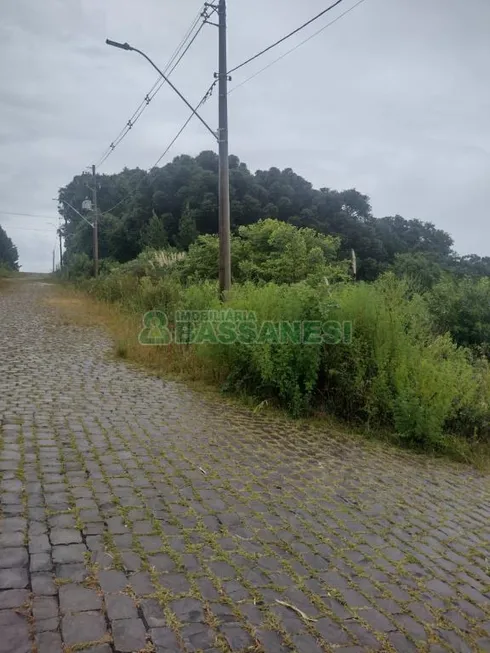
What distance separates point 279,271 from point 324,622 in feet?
46.7

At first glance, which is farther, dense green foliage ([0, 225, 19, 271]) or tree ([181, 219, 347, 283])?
dense green foliage ([0, 225, 19, 271])

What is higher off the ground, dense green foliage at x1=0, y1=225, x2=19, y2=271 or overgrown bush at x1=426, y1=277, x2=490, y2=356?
dense green foliage at x1=0, y1=225, x2=19, y2=271

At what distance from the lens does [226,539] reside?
317cm

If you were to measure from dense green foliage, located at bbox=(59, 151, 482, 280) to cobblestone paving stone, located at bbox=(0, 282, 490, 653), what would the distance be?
1179 inches

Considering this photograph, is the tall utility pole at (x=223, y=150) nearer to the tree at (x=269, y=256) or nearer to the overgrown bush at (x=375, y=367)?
the overgrown bush at (x=375, y=367)

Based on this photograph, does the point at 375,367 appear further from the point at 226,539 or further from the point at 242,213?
the point at 242,213

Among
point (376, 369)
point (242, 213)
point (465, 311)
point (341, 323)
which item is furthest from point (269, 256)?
point (242, 213)

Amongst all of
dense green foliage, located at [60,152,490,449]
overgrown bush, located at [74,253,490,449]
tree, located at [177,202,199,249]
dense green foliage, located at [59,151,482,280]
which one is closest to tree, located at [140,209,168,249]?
dense green foliage, located at [59,151,482,280]

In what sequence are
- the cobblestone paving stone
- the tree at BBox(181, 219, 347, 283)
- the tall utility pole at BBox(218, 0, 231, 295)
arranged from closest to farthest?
the cobblestone paving stone → the tall utility pole at BBox(218, 0, 231, 295) → the tree at BBox(181, 219, 347, 283)

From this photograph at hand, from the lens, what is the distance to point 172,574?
2721 millimetres

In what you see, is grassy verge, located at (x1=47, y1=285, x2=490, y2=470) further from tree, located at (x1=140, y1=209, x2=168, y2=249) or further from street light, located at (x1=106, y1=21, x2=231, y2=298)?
tree, located at (x1=140, y1=209, x2=168, y2=249)

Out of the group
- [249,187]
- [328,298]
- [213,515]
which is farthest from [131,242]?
[213,515]

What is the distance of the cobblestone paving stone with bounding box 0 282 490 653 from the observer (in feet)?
7.77

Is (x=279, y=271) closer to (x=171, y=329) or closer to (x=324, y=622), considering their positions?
(x=171, y=329)
